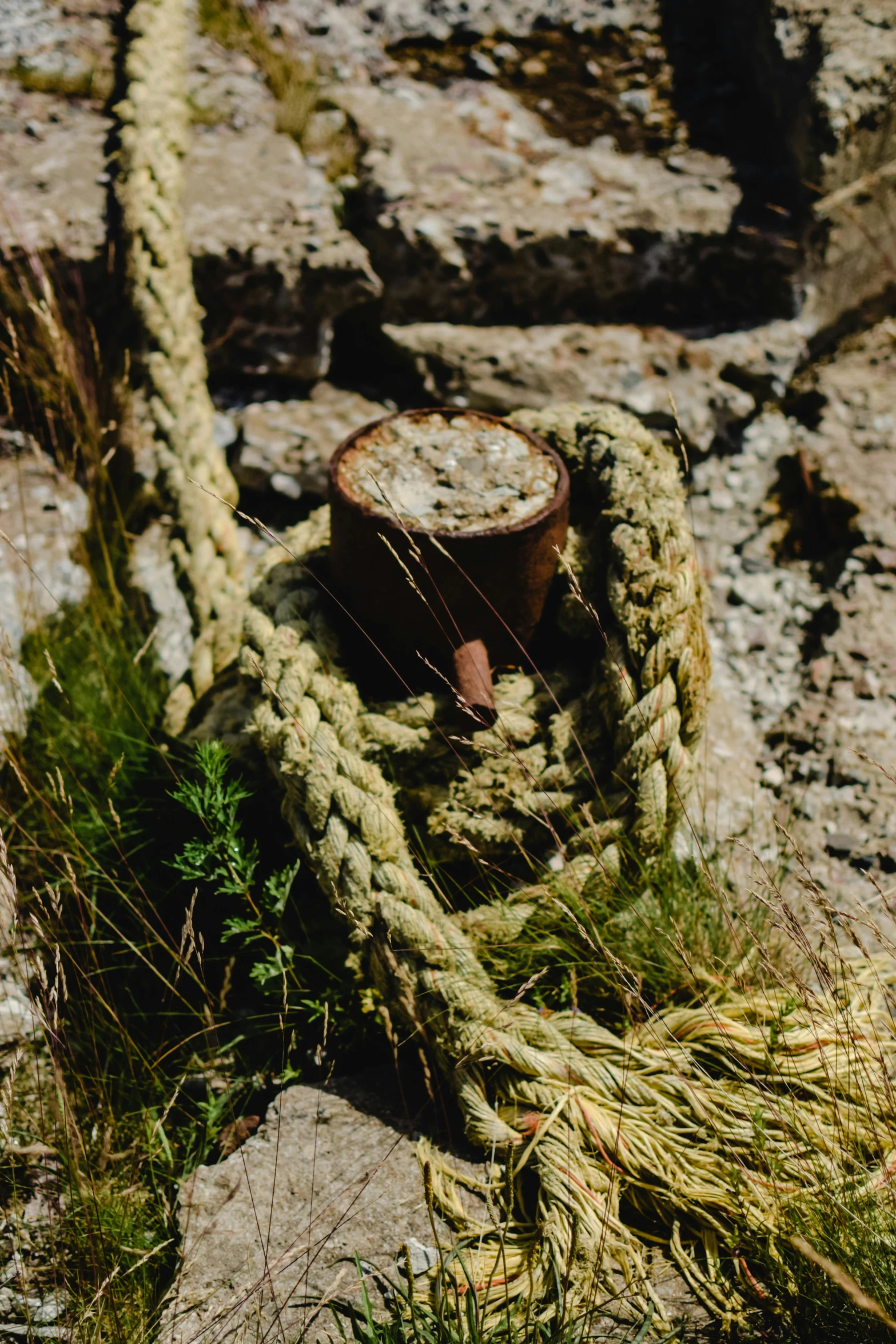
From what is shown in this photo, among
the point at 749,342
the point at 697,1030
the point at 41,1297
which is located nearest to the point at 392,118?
the point at 749,342

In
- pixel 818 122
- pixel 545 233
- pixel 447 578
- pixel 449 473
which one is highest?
pixel 818 122

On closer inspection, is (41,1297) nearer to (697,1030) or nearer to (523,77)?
(697,1030)

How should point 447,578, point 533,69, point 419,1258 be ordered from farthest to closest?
point 533,69
point 447,578
point 419,1258

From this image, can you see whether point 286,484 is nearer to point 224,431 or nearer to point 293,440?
point 293,440

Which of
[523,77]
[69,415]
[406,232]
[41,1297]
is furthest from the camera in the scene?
[523,77]

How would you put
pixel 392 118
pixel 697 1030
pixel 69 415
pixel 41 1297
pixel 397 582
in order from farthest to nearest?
pixel 392 118, pixel 69 415, pixel 397 582, pixel 697 1030, pixel 41 1297

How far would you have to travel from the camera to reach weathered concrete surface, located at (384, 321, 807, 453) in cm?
297

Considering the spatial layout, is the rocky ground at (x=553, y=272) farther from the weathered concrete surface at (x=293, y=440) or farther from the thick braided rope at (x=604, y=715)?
the thick braided rope at (x=604, y=715)

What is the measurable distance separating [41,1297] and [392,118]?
360cm

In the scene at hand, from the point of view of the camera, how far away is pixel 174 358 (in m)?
2.65

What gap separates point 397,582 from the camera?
176cm

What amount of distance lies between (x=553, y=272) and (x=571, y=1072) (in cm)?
256

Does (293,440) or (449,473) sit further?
(293,440)

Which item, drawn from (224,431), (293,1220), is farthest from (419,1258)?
(224,431)
